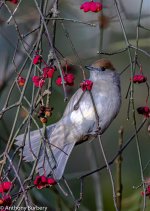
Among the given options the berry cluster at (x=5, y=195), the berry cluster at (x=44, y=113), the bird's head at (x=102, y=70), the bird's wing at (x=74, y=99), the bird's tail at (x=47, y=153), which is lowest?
the berry cluster at (x=5, y=195)

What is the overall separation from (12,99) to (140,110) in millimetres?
3595

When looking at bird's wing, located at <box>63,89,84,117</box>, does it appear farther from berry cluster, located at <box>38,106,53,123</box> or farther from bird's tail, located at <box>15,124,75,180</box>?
berry cluster, located at <box>38,106,53,123</box>

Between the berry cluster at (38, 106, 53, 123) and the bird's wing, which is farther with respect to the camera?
the bird's wing

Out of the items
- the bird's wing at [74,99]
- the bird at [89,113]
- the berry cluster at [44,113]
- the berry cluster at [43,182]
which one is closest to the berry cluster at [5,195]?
the berry cluster at [43,182]

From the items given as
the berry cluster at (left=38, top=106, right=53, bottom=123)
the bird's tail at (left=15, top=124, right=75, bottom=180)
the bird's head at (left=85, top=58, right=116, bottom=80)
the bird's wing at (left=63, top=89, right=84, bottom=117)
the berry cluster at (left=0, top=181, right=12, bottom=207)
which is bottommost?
the berry cluster at (left=0, top=181, right=12, bottom=207)

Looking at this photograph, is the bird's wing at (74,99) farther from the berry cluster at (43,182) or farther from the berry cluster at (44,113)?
the berry cluster at (44,113)

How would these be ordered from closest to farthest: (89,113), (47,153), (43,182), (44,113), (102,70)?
(44,113) < (43,182) < (47,153) < (89,113) < (102,70)

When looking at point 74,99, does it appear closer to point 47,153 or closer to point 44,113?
point 47,153

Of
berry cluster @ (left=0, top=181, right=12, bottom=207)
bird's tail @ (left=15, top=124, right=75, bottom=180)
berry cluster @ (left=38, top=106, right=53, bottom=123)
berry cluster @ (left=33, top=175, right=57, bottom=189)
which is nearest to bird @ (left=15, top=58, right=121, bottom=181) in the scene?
bird's tail @ (left=15, top=124, right=75, bottom=180)

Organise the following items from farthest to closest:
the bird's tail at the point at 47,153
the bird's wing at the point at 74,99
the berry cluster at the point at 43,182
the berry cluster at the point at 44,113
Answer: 1. the bird's wing at the point at 74,99
2. the bird's tail at the point at 47,153
3. the berry cluster at the point at 43,182
4. the berry cluster at the point at 44,113

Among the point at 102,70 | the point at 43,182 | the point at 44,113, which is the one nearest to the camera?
the point at 44,113

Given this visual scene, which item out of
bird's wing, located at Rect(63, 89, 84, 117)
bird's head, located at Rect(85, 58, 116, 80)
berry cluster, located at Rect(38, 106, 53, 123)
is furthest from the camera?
bird's head, located at Rect(85, 58, 116, 80)

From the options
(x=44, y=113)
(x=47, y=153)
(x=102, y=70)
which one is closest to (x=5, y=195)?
(x=44, y=113)

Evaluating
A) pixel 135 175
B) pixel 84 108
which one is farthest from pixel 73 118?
pixel 135 175
